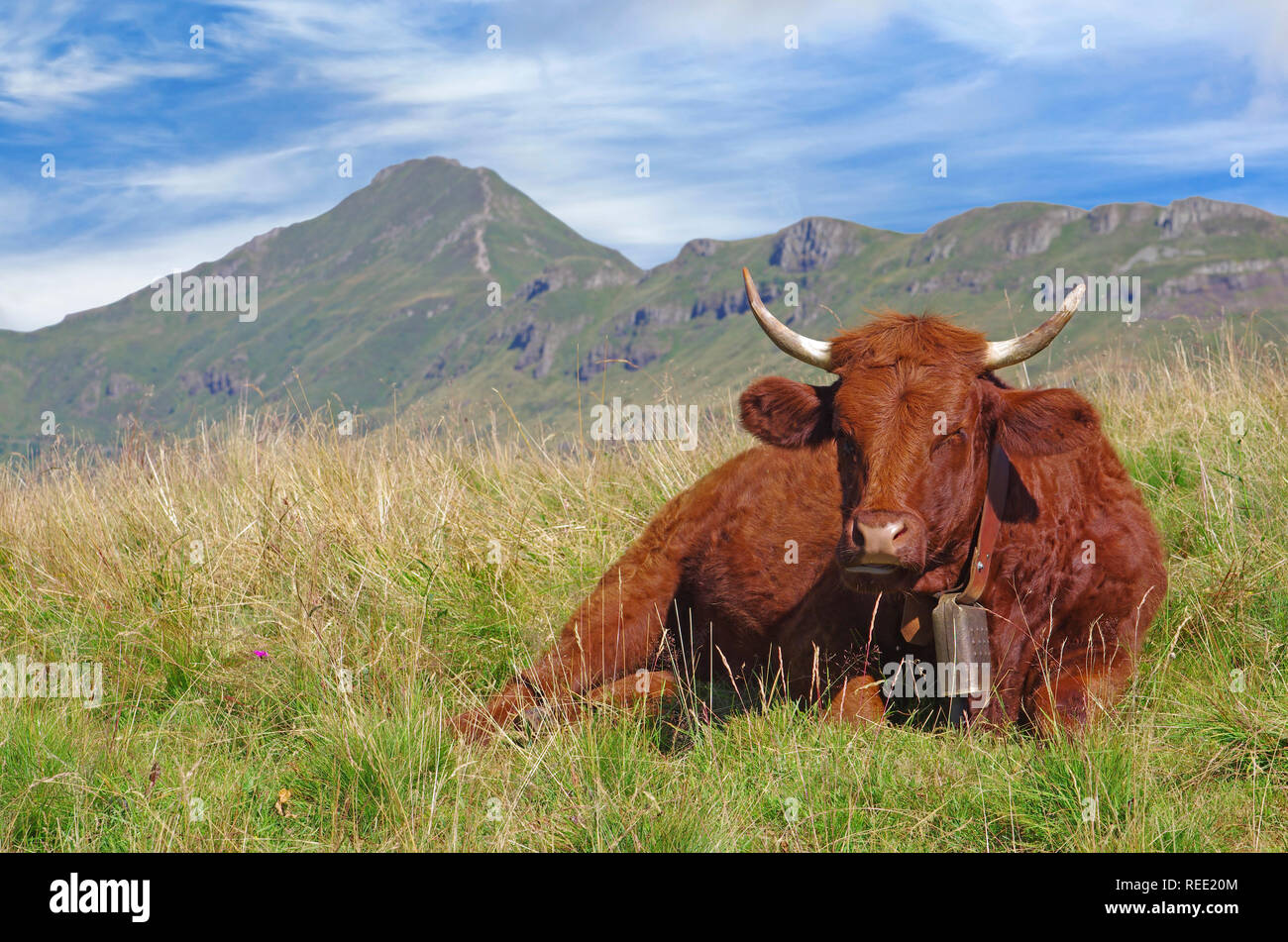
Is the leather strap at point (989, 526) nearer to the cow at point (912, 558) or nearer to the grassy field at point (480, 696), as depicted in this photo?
the cow at point (912, 558)

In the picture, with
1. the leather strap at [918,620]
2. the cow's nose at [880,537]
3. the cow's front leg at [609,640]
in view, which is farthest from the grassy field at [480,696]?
the cow's nose at [880,537]

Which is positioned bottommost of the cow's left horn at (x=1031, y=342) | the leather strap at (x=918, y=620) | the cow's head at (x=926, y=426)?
the leather strap at (x=918, y=620)

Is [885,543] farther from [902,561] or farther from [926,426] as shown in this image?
[926,426]

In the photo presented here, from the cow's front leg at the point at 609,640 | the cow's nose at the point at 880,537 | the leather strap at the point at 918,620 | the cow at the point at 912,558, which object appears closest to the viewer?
the cow's nose at the point at 880,537

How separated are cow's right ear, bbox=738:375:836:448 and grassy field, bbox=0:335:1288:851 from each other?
4.27 feet

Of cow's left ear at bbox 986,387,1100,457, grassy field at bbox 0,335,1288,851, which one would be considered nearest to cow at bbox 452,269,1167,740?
cow's left ear at bbox 986,387,1100,457

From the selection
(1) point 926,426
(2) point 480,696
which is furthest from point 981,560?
(2) point 480,696

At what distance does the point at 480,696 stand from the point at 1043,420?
3010mm

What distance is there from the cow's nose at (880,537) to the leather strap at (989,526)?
673 mm

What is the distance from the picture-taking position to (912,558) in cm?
389

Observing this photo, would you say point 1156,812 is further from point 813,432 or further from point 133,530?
point 133,530

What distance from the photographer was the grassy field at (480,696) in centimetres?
350

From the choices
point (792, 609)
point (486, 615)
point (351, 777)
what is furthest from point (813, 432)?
point (351, 777)

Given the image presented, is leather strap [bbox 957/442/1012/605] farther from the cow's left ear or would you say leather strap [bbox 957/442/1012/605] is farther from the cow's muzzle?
the cow's muzzle
